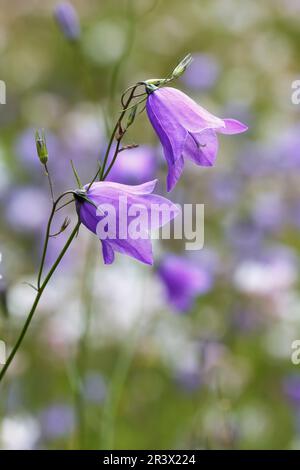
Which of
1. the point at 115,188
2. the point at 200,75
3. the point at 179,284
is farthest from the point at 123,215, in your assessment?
the point at 200,75

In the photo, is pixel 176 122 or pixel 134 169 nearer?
pixel 176 122

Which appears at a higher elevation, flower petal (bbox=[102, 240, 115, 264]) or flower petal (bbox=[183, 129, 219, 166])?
flower petal (bbox=[183, 129, 219, 166])

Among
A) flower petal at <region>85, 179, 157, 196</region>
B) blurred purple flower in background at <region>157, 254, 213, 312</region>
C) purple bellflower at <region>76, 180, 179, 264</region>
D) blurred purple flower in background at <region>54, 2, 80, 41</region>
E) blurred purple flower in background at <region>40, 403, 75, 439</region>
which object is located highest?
blurred purple flower in background at <region>54, 2, 80, 41</region>

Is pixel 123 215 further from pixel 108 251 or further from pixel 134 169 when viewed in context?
pixel 134 169

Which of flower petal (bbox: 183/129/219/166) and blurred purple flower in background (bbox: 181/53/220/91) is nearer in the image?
flower petal (bbox: 183/129/219/166)

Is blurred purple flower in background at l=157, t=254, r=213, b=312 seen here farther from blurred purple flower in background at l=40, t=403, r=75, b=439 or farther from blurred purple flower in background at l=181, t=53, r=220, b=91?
blurred purple flower in background at l=181, t=53, r=220, b=91

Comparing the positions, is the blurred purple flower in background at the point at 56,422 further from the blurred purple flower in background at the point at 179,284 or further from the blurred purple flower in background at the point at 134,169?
the blurred purple flower in background at the point at 134,169

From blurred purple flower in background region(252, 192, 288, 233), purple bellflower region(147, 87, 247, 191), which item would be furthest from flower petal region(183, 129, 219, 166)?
blurred purple flower in background region(252, 192, 288, 233)
